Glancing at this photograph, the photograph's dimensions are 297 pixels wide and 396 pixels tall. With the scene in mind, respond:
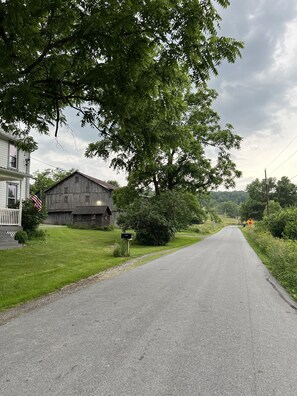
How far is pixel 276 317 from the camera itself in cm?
625

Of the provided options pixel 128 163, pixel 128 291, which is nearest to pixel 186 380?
pixel 128 291

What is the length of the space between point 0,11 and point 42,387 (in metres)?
6.66

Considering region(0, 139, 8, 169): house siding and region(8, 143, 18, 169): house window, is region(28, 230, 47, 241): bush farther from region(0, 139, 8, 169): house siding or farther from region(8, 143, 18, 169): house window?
region(8, 143, 18, 169): house window

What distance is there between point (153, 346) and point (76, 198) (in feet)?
155

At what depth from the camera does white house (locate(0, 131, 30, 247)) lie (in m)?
19.6

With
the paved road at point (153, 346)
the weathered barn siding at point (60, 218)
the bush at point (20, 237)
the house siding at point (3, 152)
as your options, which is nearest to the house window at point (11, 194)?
the house siding at point (3, 152)

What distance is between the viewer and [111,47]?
6547 mm

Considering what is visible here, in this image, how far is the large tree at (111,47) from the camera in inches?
252

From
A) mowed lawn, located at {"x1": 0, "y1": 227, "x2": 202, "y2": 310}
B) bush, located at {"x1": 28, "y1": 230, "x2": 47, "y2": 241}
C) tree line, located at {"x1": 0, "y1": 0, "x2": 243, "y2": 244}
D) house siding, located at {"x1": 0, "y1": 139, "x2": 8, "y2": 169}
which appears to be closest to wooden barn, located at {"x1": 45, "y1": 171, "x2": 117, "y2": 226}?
house siding, located at {"x1": 0, "y1": 139, "x2": 8, "y2": 169}

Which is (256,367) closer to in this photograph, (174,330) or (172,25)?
(174,330)

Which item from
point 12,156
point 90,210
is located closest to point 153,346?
point 12,156

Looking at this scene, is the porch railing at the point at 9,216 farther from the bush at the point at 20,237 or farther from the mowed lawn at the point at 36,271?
the mowed lawn at the point at 36,271

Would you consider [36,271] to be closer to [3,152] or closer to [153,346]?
[153,346]

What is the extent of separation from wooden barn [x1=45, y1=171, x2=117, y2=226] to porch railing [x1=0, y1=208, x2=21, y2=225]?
2647 centimetres
